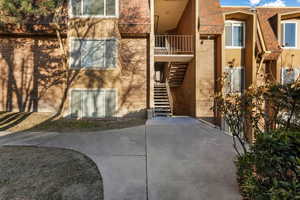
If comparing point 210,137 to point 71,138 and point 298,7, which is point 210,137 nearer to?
point 71,138

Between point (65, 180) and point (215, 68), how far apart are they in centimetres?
999

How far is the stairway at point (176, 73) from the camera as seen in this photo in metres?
11.6

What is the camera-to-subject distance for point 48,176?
3.37 metres

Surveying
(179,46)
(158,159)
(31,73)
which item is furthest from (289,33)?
(31,73)

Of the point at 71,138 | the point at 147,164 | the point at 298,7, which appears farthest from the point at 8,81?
the point at 298,7

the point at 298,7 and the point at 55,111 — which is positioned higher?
the point at 298,7

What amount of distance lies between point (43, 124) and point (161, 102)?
6.82m

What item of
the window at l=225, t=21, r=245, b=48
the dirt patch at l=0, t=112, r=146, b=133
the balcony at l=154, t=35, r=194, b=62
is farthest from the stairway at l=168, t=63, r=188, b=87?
the dirt patch at l=0, t=112, r=146, b=133

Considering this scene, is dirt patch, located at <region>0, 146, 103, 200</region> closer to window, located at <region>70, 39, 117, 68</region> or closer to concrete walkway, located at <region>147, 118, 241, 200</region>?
concrete walkway, located at <region>147, 118, 241, 200</region>

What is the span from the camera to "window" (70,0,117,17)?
30.6 ft

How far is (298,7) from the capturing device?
11.4 m

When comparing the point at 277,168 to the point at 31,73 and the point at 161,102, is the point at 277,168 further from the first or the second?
the point at 31,73

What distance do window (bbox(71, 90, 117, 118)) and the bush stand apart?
8432 mm

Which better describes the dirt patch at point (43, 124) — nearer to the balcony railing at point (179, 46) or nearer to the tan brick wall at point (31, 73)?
the tan brick wall at point (31, 73)
